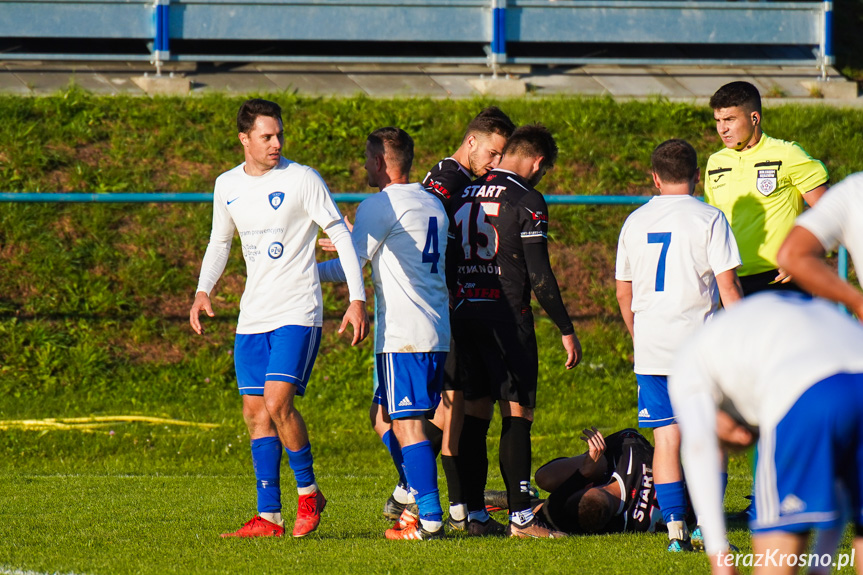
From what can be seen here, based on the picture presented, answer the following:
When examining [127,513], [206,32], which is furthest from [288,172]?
[206,32]

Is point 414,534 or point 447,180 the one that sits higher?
point 447,180

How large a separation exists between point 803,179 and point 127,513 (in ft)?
15.1

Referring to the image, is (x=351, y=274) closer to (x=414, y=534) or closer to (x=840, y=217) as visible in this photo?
(x=414, y=534)

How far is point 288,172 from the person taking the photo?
18.1ft

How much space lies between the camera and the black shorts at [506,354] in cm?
570

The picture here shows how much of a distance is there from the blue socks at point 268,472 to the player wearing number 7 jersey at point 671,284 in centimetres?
199

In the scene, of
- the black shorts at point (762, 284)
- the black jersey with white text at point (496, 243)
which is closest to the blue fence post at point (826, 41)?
the black shorts at point (762, 284)

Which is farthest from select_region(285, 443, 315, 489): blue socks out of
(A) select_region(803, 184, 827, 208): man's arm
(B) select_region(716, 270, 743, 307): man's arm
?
(A) select_region(803, 184, 827, 208): man's arm

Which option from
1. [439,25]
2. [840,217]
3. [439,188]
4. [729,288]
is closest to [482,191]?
[439,188]

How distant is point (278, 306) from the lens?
5375mm

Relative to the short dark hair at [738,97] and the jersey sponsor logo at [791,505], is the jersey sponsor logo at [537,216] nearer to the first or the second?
the short dark hair at [738,97]

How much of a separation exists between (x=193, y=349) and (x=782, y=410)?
871 centimetres

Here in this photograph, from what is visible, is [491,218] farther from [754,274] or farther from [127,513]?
[127,513]

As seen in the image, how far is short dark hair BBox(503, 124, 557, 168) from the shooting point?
5926mm
